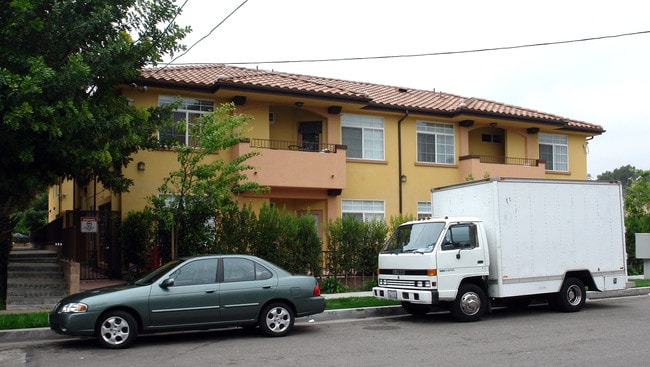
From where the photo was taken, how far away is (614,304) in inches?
583

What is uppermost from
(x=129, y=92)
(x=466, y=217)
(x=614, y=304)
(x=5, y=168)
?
(x=129, y=92)

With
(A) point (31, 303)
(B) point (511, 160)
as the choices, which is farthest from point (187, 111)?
(B) point (511, 160)

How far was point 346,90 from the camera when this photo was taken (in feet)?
69.9

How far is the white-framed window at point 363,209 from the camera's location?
21664 millimetres

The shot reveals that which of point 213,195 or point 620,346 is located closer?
point 620,346

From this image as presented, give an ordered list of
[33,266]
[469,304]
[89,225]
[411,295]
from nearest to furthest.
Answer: [411,295], [469,304], [89,225], [33,266]

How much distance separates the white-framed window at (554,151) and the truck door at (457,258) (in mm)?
14936

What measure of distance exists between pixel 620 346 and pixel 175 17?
1090cm

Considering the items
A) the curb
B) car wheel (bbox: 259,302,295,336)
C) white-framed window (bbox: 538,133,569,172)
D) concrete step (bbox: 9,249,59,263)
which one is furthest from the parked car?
white-framed window (bbox: 538,133,569,172)

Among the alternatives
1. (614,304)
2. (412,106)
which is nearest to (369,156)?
(412,106)

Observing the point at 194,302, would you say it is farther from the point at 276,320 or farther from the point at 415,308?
the point at 415,308

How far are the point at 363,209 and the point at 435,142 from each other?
13.9ft

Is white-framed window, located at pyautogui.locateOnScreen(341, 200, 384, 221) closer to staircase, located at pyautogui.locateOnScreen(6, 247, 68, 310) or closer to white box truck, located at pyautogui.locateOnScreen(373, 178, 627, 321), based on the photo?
white box truck, located at pyautogui.locateOnScreen(373, 178, 627, 321)

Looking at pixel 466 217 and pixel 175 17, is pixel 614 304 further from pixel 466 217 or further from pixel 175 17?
pixel 175 17
